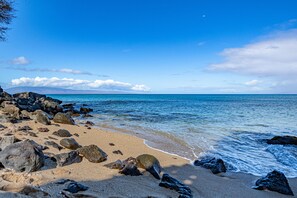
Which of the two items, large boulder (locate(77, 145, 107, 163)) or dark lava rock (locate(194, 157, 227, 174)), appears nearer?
large boulder (locate(77, 145, 107, 163))

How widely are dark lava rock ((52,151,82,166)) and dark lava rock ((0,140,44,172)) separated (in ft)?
2.15

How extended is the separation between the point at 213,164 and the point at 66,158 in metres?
4.99

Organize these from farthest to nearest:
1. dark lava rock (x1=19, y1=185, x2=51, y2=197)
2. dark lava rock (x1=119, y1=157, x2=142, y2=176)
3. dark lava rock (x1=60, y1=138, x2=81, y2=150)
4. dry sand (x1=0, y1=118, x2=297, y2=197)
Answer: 1. dark lava rock (x1=60, y1=138, x2=81, y2=150)
2. dark lava rock (x1=119, y1=157, x2=142, y2=176)
3. dry sand (x1=0, y1=118, x2=297, y2=197)
4. dark lava rock (x1=19, y1=185, x2=51, y2=197)

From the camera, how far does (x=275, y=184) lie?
6.67 metres

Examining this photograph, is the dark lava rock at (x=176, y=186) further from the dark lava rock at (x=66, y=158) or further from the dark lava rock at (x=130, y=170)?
the dark lava rock at (x=66, y=158)

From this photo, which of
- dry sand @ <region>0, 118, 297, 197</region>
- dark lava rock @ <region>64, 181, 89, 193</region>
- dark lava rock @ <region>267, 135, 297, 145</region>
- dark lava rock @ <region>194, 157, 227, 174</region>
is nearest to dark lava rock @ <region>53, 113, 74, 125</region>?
dry sand @ <region>0, 118, 297, 197</region>

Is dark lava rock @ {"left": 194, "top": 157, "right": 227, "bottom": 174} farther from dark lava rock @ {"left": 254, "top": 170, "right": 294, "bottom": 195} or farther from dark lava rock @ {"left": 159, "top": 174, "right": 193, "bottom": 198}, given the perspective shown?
dark lava rock @ {"left": 159, "top": 174, "right": 193, "bottom": 198}

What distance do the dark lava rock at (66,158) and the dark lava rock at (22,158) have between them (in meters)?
0.65

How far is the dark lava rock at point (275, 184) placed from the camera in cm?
655

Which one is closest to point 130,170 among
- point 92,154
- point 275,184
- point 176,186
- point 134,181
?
point 134,181

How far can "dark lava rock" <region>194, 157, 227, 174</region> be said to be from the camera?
314 inches

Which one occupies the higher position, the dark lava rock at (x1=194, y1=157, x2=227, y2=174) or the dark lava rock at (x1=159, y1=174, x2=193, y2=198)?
the dark lava rock at (x1=159, y1=174, x2=193, y2=198)

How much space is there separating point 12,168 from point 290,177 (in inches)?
342

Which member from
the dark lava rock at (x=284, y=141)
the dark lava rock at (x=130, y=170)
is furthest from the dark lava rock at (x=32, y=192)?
the dark lava rock at (x=284, y=141)
